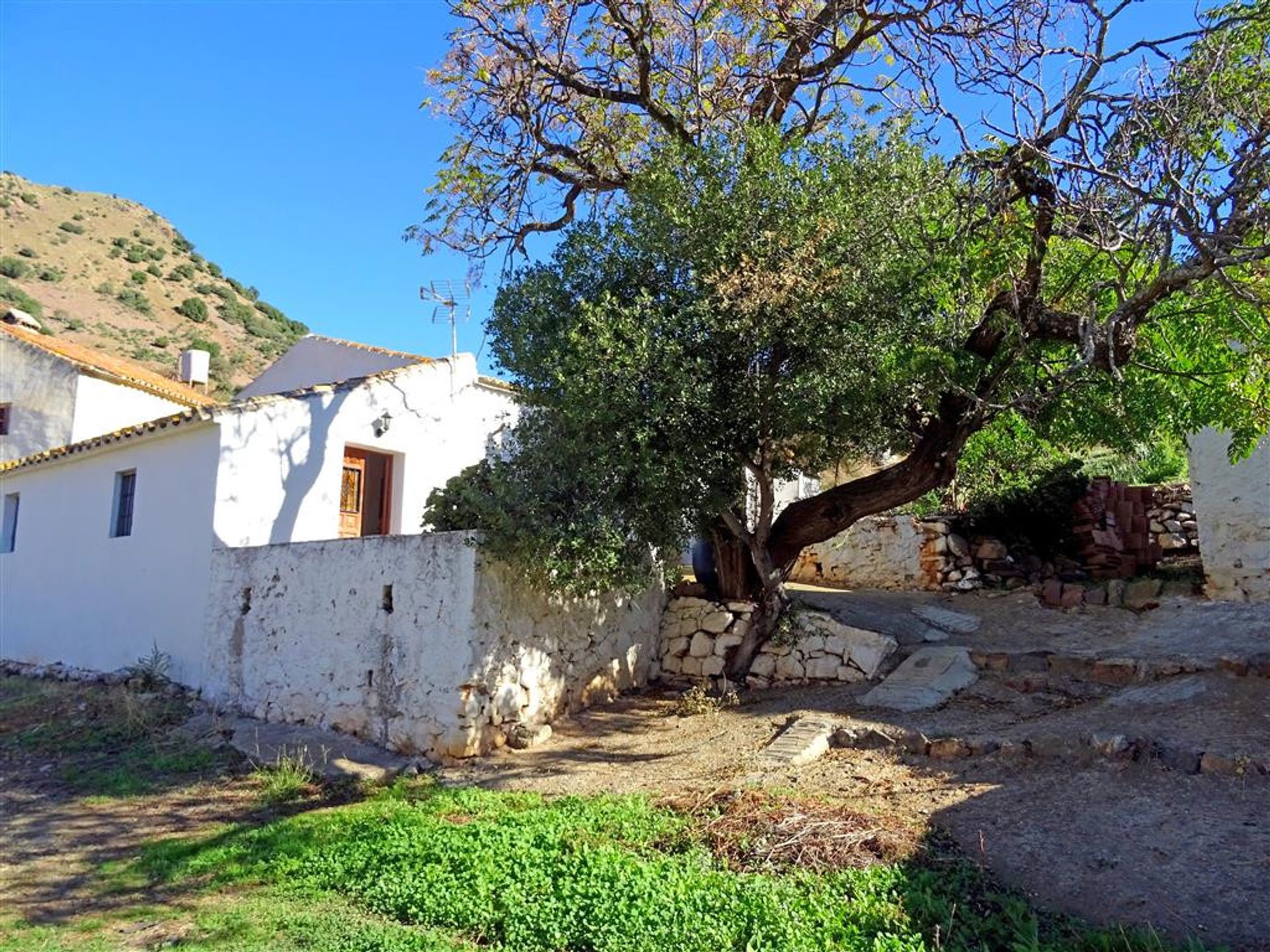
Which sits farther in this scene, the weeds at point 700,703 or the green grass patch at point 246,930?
the weeds at point 700,703

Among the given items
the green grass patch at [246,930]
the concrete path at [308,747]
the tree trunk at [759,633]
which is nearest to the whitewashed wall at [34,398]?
the concrete path at [308,747]

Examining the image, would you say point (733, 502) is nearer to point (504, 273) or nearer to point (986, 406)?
point (986, 406)

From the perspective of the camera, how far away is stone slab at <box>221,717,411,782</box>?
8898 mm

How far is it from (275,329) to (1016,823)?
49349 millimetres

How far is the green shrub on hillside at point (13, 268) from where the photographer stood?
42312 millimetres

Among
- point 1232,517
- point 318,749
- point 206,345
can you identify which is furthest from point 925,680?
point 206,345

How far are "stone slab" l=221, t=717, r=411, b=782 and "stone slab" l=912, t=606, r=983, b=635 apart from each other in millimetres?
6753

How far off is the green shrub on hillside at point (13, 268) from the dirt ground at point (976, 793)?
132 ft

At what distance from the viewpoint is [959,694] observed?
9.09 metres

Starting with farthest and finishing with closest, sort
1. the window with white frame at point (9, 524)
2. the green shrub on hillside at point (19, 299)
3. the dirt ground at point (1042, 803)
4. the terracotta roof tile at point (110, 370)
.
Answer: the green shrub on hillside at point (19, 299), the terracotta roof tile at point (110, 370), the window with white frame at point (9, 524), the dirt ground at point (1042, 803)

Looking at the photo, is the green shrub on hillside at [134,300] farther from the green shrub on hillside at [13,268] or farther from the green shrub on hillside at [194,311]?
the green shrub on hillside at [13,268]

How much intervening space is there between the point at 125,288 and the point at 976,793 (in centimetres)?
4966

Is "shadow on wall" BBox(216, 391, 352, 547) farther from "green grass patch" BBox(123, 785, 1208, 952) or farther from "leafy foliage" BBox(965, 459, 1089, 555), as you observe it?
"leafy foliage" BBox(965, 459, 1089, 555)

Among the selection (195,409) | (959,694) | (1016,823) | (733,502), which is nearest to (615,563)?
(733,502)
